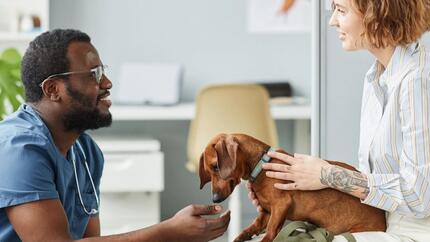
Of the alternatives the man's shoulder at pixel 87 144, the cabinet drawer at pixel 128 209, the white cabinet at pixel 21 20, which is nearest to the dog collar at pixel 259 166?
the man's shoulder at pixel 87 144

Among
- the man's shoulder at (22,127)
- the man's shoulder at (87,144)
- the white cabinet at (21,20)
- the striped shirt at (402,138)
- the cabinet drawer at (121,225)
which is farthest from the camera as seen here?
the white cabinet at (21,20)

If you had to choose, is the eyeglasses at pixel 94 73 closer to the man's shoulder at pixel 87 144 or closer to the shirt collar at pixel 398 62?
the man's shoulder at pixel 87 144

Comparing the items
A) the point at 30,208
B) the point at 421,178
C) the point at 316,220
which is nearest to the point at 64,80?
the point at 30,208

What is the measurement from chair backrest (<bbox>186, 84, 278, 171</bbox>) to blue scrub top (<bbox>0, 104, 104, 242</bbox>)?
6.62ft

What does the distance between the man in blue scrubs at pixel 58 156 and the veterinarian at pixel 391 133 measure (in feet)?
0.90

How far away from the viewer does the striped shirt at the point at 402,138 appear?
169 cm

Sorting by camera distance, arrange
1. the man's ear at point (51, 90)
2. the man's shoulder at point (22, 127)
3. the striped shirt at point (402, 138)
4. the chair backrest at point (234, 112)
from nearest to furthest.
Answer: the striped shirt at point (402, 138)
the man's shoulder at point (22, 127)
the man's ear at point (51, 90)
the chair backrest at point (234, 112)

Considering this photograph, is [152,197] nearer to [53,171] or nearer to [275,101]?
[275,101]

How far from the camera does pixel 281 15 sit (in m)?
4.75

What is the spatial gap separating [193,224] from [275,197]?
201 mm

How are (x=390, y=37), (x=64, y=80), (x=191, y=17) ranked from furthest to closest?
(x=191, y=17), (x=64, y=80), (x=390, y=37)

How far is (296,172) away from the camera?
70.0 inches

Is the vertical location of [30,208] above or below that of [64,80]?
below

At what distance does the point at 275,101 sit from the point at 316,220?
266 centimetres
